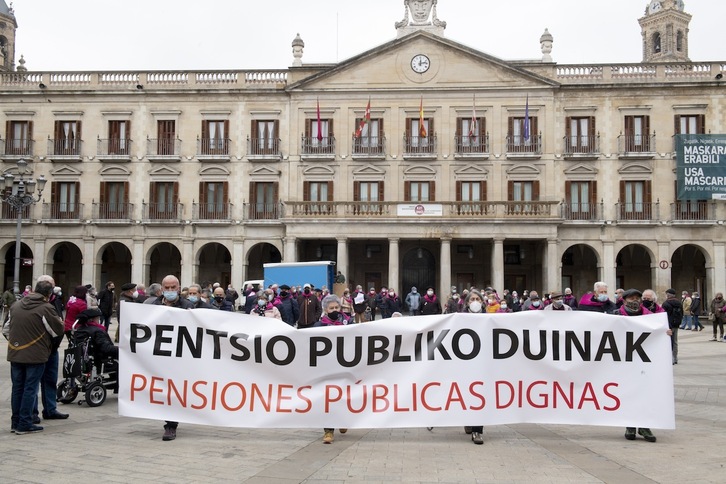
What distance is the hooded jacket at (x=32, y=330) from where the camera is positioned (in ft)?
28.8

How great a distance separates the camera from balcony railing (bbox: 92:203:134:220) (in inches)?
1559

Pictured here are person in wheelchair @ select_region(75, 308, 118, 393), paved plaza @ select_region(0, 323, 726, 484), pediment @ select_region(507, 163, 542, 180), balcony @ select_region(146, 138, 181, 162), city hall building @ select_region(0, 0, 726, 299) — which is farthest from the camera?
balcony @ select_region(146, 138, 181, 162)

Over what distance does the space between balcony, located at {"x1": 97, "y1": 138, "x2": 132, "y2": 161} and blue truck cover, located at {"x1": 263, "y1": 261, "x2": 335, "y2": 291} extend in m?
14.6

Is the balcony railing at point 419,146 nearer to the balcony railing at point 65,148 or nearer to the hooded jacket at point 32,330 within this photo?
the balcony railing at point 65,148

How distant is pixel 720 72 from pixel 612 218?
10.4 meters

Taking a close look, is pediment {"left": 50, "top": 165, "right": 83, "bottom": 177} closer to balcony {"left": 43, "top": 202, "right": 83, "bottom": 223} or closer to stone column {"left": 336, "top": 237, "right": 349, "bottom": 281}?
balcony {"left": 43, "top": 202, "right": 83, "bottom": 223}

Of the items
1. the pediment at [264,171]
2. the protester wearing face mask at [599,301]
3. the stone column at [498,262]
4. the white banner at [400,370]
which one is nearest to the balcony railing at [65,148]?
the pediment at [264,171]

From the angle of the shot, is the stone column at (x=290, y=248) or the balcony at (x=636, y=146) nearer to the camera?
the stone column at (x=290, y=248)

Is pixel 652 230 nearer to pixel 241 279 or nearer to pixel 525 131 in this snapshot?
pixel 525 131

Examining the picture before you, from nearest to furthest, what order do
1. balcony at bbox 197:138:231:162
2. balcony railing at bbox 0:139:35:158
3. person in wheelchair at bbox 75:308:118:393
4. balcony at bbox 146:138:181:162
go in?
person in wheelchair at bbox 75:308:118:393, balcony at bbox 197:138:231:162, balcony at bbox 146:138:181:162, balcony railing at bbox 0:139:35:158

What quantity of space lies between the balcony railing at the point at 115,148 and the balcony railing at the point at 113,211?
9.69 feet

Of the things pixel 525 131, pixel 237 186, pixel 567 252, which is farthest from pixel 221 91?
pixel 567 252

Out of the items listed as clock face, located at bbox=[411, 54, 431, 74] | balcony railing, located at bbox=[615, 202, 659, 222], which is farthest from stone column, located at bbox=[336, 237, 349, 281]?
balcony railing, located at bbox=[615, 202, 659, 222]

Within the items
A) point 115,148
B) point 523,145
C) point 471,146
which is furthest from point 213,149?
point 523,145
